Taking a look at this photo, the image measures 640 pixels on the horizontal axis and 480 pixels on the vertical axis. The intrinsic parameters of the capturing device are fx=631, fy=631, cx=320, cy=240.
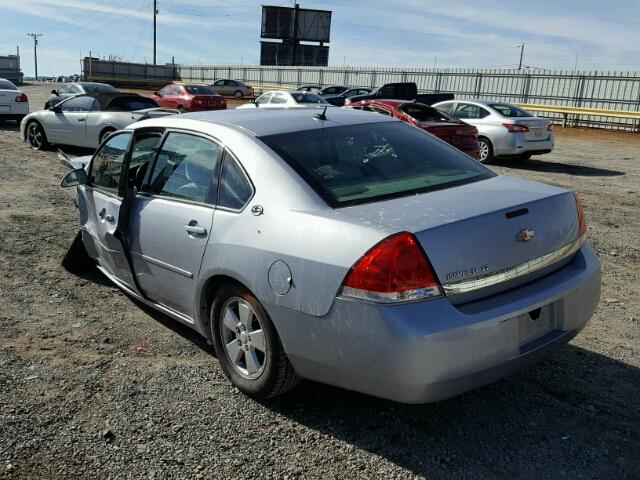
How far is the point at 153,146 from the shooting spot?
4309 mm

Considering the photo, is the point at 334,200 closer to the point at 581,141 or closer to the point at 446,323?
the point at 446,323

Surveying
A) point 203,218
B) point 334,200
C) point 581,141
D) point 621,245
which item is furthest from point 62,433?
point 581,141

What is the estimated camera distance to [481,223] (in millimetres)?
2930

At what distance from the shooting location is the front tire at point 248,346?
10.6ft

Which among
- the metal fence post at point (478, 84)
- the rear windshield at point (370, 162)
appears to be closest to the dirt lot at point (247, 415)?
the rear windshield at point (370, 162)

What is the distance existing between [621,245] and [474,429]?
184 inches

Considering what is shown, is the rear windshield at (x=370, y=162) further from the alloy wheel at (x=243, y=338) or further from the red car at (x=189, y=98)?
the red car at (x=189, y=98)

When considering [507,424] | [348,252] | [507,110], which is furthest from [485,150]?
[348,252]

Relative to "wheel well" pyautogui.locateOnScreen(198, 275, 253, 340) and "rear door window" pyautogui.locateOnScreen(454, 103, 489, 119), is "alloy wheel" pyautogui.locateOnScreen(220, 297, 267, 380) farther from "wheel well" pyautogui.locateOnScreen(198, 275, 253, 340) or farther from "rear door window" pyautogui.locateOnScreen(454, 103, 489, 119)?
"rear door window" pyautogui.locateOnScreen(454, 103, 489, 119)

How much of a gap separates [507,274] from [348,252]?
2.58ft

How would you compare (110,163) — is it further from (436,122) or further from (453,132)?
(436,122)

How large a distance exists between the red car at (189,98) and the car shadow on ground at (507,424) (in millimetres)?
21672

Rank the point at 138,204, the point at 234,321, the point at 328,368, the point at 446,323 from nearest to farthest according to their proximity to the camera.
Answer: the point at 446,323 < the point at 328,368 < the point at 234,321 < the point at 138,204

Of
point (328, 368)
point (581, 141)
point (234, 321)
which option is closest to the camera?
point (328, 368)
